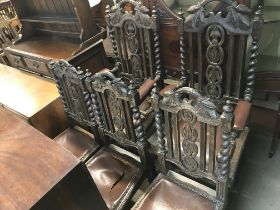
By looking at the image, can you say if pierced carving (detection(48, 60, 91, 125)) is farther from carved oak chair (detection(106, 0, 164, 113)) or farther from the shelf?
the shelf

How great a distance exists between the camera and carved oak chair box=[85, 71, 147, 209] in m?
1.23

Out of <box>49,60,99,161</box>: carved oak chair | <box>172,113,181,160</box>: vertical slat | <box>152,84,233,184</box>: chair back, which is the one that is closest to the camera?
<box>152,84,233,184</box>: chair back

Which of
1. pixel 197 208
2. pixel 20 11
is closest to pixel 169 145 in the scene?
pixel 197 208

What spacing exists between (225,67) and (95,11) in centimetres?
176

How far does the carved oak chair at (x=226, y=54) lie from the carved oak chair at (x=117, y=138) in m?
0.48

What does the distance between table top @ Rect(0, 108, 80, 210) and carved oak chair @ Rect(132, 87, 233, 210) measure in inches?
18.6

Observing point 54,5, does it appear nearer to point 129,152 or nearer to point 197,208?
point 129,152

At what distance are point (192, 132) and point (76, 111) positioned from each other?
0.83 metres

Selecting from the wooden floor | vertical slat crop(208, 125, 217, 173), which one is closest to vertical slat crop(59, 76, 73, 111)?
vertical slat crop(208, 125, 217, 173)

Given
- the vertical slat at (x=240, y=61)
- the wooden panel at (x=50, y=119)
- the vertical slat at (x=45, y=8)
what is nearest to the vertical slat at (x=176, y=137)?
the vertical slat at (x=240, y=61)

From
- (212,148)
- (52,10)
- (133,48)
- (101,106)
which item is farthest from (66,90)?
(52,10)

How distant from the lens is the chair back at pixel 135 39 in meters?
1.61

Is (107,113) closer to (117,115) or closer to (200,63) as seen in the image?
(117,115)

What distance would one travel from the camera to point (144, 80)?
183 centimetres
